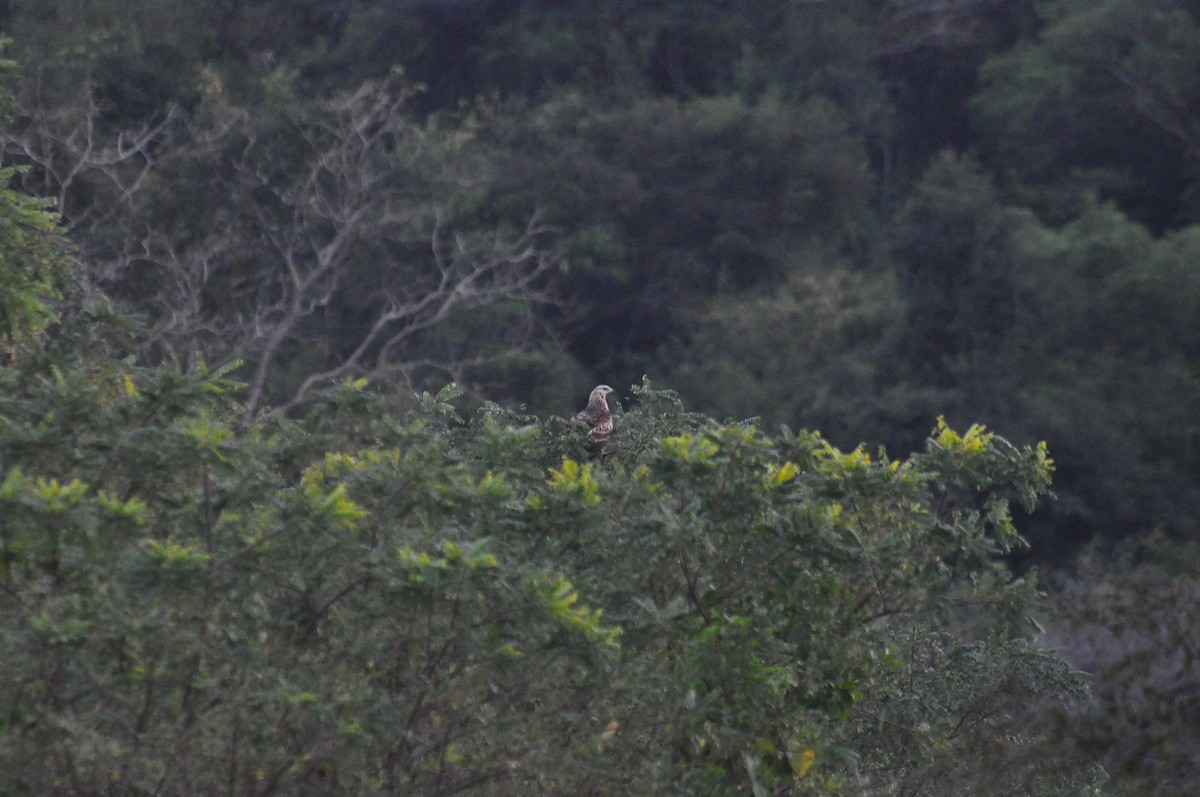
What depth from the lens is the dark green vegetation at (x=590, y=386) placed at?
162 inches

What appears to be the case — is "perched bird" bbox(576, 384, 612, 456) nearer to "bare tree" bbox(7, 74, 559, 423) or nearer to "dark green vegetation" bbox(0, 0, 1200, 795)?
"dark green vegetation" bbox(0, 0, 1200, 795)

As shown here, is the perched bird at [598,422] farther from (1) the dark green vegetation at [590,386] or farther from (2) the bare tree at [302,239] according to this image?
(2) the bare tree at [302,239]

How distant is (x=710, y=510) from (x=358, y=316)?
47.4 feet

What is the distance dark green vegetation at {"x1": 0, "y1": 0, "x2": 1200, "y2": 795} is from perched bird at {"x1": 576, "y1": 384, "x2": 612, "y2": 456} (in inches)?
5.1

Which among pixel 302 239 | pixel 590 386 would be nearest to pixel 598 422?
pixel 302 239

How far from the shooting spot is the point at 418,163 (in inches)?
740

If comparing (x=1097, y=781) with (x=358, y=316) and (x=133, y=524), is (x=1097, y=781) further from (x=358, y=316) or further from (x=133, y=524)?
(x=358, y=316)

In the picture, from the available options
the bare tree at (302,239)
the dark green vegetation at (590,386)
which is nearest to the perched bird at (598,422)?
the dark green vegetation at (590,386)

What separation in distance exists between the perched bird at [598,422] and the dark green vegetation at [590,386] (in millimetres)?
129

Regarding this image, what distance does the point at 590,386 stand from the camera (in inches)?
770

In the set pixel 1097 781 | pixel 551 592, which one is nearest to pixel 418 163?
pixel 1097 781

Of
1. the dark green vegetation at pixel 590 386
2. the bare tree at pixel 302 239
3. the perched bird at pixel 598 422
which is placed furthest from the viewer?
the bare tree at pixel 302 239

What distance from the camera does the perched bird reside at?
5.93 metres

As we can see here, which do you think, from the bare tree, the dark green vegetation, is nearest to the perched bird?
the dark green vegetation
